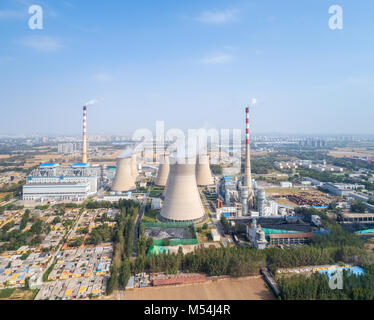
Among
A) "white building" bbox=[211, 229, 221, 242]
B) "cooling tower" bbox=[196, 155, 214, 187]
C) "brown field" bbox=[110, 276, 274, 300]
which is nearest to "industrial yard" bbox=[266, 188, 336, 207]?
"cooling tower" bbox=[196, 155, 214, 187]

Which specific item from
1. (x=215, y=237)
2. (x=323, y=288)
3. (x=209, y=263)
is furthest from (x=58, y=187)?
(x=323, y=288)

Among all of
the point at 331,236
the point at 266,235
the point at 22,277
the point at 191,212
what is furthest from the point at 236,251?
the point at 22,277

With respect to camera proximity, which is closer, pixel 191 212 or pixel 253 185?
pixel 191 212

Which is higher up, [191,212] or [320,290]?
[191,212]

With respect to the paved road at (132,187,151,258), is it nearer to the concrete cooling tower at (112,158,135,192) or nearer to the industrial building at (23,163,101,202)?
the concrete cooling tower at (112,158,135,192)

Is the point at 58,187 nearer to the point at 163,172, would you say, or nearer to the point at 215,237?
the point at 163,172

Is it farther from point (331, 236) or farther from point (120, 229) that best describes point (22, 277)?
point (331, 236)

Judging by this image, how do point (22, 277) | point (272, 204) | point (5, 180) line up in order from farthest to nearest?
point (5, 180)
point (272, 204)
point (22, 277)
